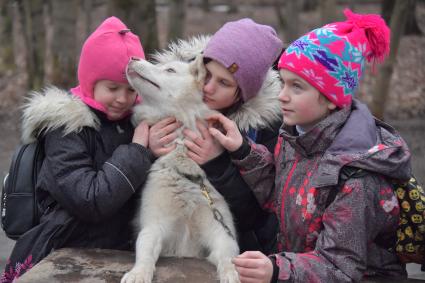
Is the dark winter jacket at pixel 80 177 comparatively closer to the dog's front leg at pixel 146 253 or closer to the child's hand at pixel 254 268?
the dog's front leg at pixel 146 253

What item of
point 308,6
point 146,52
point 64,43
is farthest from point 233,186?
point 308,6

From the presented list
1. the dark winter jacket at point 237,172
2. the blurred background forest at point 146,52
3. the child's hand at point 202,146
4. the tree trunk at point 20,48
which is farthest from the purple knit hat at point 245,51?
the tree trunk at point 20,48

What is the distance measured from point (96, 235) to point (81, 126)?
2.06 ft

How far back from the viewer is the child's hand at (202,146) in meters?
3.51

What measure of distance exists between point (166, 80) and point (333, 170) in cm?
114

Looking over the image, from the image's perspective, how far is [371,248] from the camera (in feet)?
10.2

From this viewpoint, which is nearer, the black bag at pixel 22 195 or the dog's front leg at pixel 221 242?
the dog's front leg at pixel 221 242

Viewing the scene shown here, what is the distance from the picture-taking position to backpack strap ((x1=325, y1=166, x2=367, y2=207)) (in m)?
2.88

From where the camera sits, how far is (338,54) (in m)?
3.00

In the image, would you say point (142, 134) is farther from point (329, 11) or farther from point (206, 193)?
point (329, 11)

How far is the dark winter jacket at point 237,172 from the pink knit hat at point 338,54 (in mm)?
570

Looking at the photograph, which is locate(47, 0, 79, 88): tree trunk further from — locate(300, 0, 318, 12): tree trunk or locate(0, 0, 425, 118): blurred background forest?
locate(300, 0, 318, 12): tree trunk

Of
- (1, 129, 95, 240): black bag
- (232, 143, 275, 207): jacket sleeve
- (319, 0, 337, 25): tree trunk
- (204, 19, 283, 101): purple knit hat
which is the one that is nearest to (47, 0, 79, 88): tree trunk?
(319, 0, 337, 25): tree trunk

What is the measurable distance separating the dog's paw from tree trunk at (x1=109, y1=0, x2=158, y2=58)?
23.8 ft
